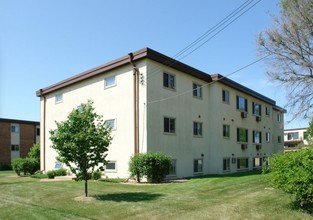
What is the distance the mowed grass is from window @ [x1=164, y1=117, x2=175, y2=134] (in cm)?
604

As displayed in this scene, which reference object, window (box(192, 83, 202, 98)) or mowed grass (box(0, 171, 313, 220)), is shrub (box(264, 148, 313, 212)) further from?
window (box(192, 83, 202, 98))

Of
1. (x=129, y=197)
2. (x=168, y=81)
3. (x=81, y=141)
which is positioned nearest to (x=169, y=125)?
(x=168, y=81)

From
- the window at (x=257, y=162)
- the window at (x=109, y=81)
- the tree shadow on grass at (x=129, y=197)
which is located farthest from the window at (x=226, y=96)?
the tree shadow on grass at (x=129, y=197)

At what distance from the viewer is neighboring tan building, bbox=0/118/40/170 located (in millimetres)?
45500

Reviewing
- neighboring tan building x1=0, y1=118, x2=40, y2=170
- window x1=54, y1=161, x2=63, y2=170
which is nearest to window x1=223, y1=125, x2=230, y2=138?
window x1=54, y1=161, x2=63, y2=170

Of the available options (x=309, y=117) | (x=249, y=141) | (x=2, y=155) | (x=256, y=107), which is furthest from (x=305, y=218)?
(x=2, y=155)

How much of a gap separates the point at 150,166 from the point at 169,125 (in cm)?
414

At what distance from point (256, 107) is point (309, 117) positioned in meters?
14.9

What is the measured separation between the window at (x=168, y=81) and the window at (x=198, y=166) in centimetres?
575

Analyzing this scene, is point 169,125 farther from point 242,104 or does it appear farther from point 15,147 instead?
point 15,147

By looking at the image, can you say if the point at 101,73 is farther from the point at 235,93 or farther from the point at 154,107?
the point at 235,93

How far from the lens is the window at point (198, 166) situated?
23.1 meters

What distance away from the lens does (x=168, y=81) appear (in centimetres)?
2117

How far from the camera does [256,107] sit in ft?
111
